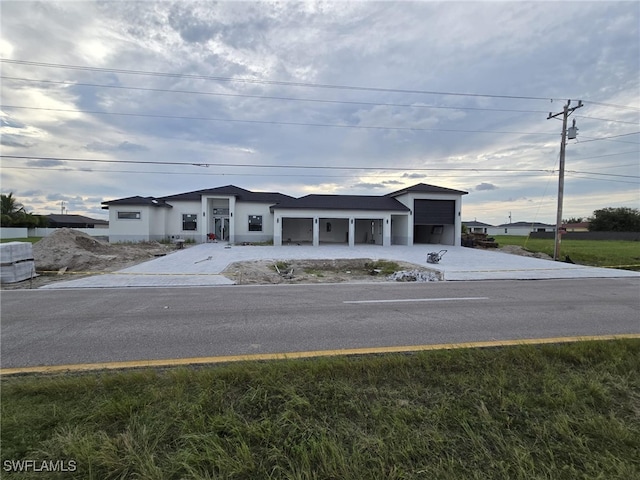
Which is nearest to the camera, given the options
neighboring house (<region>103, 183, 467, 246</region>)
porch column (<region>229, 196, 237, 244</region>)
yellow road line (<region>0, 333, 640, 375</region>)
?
yellow road line (<region>0, 333, 640, 375</region>)

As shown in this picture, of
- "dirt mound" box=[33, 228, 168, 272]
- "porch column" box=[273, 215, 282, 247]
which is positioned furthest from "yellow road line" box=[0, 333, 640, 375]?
"porch column" box=[273, 215, 282, 247]

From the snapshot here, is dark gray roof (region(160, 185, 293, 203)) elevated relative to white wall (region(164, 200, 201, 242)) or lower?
elevated

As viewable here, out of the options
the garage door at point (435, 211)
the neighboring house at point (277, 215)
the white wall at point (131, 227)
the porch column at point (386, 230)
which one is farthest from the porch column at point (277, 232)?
the garage door at point (435, 211)

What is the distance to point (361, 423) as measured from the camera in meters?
2.50

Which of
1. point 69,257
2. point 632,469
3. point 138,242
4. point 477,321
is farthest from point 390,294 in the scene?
point 138,242

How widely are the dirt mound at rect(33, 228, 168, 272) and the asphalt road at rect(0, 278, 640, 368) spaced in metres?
5.41

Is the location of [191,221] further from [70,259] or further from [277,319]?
[277,319]

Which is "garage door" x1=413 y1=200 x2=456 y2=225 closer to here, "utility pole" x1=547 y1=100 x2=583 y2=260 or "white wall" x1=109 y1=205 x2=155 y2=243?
"utility pole" x1=547 y1=100 x2=583 y2=260

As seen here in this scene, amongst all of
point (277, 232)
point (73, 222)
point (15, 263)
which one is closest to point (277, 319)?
point (15, 263)

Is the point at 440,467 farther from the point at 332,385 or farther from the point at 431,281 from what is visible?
the point at 431,281

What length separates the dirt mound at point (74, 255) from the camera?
45.4ft

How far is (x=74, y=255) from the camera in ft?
48.1

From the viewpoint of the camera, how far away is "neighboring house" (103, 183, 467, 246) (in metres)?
28.5

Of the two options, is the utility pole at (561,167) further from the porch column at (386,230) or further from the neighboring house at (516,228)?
the neighboring house at (516,228)
